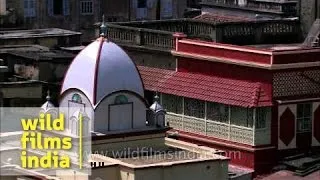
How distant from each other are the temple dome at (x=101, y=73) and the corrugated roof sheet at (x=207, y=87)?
168 inches

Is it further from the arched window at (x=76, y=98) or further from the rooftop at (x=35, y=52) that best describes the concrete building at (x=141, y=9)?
the arched window at (x=76, y=98)

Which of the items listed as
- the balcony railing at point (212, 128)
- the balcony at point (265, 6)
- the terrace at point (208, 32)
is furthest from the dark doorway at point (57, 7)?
the balcony railing at point (212, 128)

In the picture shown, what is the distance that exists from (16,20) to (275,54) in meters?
25.5

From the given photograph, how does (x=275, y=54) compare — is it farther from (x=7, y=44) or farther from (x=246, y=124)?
(x=7, y=44)

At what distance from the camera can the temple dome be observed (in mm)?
27047

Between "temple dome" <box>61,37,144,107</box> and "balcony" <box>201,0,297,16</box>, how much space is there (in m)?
14.5

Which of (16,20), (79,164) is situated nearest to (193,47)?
(79,164)

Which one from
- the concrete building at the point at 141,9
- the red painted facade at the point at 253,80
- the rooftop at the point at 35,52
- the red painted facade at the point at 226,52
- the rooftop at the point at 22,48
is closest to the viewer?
the red painted facade at the point at 253,80

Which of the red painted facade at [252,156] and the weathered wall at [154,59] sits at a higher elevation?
the weathered wall at [154,59]

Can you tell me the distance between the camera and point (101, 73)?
27.2m

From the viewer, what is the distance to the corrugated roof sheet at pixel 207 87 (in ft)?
101

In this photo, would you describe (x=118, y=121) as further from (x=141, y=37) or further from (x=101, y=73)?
(x=141, y=37)

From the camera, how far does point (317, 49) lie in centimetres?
3133

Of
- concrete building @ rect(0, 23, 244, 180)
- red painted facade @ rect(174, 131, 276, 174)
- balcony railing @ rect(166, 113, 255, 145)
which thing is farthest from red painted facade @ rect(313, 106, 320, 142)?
concrete building @ rect(0, 23, 244, 180)
